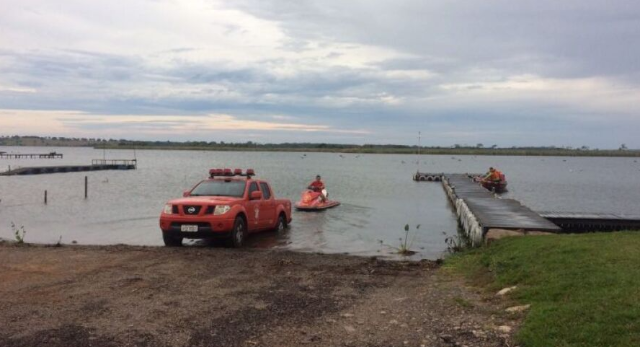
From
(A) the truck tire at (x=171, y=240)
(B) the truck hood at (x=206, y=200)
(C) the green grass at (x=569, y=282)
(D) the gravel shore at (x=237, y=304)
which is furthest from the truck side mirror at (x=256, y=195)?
(C) the green grass at (x=569, y=282)

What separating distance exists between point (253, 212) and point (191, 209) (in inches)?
83.3

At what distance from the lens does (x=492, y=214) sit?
17.7 meters

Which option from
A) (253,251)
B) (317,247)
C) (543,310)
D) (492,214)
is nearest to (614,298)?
(543,310)

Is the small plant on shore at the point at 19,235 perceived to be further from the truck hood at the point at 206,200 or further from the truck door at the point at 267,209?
the truck door at the point at 267,209

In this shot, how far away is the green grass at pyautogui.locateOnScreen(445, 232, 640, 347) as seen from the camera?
5446 mm

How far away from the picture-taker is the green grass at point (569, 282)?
545 centimetres

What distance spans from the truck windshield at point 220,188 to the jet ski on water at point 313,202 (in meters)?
12.9

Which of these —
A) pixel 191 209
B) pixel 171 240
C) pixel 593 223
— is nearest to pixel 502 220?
pixel 593 223

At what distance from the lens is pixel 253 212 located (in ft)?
50.7

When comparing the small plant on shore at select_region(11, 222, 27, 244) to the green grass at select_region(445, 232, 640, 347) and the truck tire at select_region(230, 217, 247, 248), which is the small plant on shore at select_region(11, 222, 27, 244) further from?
the green grass at select_region(445, 232, 640, 347)

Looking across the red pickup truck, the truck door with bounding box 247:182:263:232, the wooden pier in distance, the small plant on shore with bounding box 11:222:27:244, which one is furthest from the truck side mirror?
the wooden pier in distance

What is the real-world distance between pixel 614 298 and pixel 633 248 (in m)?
3.85

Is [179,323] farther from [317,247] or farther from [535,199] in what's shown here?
[535,199]

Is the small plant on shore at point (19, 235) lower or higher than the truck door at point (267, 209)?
lower
